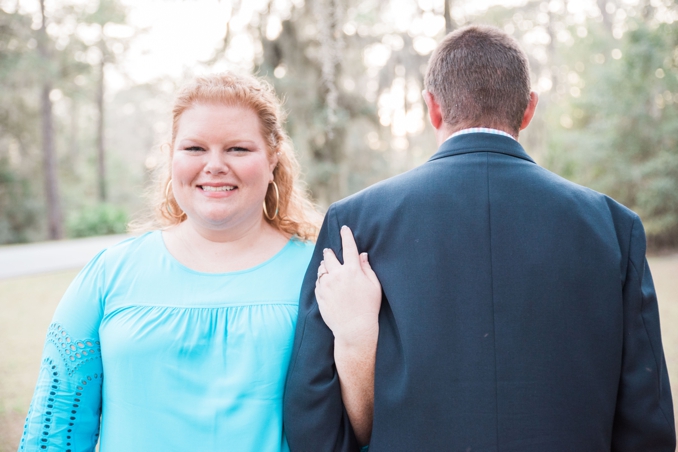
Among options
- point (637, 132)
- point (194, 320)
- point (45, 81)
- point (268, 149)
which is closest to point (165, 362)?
point (194, 320)

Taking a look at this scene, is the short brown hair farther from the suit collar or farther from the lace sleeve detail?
the lace sleeve detail

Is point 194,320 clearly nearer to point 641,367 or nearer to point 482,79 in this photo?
point 482,79

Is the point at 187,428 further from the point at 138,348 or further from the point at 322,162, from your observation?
the point at 322,162

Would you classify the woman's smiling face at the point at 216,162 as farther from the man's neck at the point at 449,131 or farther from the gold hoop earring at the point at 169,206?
the man's neck at the point at 449,131

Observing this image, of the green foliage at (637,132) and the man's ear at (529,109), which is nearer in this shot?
the man's ear at (529,109)

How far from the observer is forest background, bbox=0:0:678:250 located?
5.17 m

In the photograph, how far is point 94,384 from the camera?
1.82m

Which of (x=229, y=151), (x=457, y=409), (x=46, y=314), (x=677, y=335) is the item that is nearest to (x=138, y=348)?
(x=229, y=151)

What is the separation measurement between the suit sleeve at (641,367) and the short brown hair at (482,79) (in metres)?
0.49

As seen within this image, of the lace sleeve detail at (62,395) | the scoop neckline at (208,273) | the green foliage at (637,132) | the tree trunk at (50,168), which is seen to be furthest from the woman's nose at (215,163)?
the tree trunk at (50,168)

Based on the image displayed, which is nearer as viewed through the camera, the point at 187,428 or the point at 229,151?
the point at 187,428

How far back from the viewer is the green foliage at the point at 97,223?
58.0ft

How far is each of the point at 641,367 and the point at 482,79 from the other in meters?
0.91

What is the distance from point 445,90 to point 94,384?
4.90 feet
